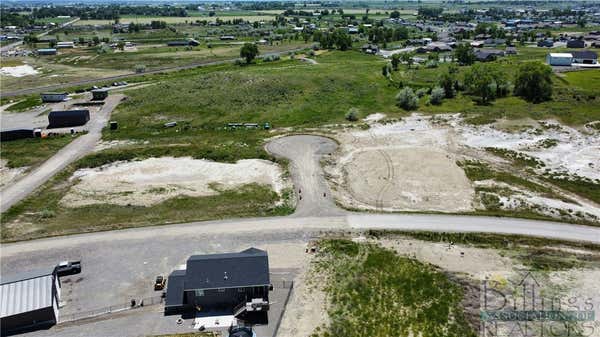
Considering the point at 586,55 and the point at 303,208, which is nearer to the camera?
the point at 303,208

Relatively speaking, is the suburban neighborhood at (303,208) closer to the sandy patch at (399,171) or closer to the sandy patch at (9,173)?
the sandy patch at (399,171)

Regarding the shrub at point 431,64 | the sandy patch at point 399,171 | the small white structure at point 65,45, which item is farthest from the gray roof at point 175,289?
the small white structure at point 65,45

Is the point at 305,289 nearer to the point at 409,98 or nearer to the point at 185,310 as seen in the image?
the point at 185,310

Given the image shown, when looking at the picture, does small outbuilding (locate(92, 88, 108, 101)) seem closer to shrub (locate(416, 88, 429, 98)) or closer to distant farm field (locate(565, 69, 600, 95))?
shrub (locate(416, 88, 429, 98))

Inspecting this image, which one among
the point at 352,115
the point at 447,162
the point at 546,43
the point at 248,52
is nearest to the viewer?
the point at 447,162

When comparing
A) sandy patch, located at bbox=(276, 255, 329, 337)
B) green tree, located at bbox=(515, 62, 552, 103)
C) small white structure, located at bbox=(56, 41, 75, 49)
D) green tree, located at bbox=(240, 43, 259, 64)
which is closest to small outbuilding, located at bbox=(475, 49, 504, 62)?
green tree, located at bbox=(515, 62, 552, 103)

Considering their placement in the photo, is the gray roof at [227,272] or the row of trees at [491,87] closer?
the gray roof at [227,272]

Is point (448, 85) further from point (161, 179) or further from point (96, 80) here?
point (96, 80)

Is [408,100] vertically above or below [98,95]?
below

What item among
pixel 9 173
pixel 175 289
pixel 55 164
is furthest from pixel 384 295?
pixel 9 173
